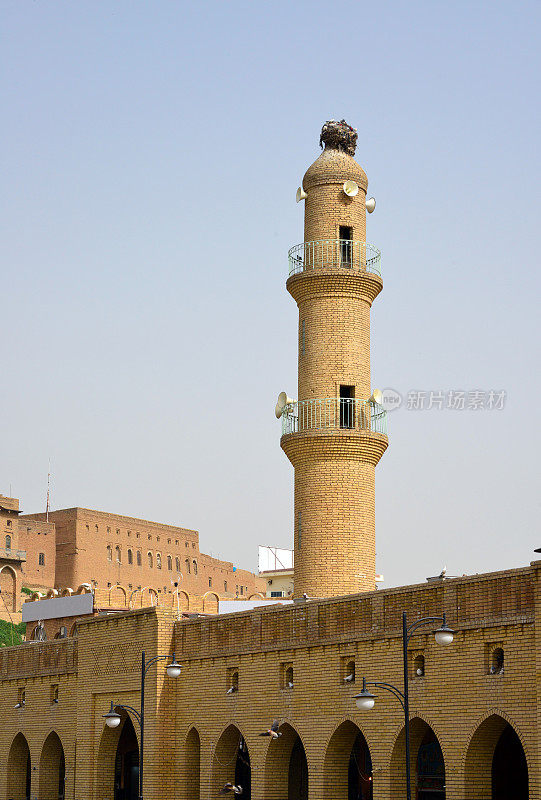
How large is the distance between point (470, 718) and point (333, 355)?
14.2 metres

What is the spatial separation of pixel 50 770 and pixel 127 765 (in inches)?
134

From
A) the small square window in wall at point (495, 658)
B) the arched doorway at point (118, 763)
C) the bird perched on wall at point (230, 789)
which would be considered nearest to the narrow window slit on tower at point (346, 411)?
the arched doorway at point (118, 763)

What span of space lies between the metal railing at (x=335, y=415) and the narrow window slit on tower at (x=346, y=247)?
3.82 metres

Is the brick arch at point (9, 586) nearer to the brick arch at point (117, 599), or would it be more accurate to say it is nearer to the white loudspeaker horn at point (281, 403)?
the brick arch at point (117, 599)

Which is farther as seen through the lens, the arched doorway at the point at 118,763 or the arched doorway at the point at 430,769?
the arched doorway at the point at 118,763

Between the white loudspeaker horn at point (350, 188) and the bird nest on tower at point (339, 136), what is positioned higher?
the bird nest on tower at point (339, 136)

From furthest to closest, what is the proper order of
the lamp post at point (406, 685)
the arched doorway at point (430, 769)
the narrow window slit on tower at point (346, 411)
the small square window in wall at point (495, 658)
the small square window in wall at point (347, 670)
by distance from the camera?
1. the narrow window slit on tower at point (346, 411)
2. the small square window in wall at point (347, 670)
3. the arched doorway at point (430, 769)
4. the small square window in wall at point (495, 658)
5. the lamp post at point (406, 685)

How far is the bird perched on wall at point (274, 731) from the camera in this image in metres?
25.8

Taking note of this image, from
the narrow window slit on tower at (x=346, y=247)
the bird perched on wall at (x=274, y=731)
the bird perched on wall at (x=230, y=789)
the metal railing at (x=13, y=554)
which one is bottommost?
the bird perched on wall at (x=230, y=789)

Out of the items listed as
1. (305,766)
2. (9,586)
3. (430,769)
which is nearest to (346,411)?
(305,766)

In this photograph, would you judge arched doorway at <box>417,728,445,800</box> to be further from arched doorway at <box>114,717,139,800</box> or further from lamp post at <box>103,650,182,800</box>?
arched doorway at <box>114,717,139,800</box>

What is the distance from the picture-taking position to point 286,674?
26.6 metres

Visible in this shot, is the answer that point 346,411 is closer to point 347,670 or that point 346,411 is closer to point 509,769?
point 347,670

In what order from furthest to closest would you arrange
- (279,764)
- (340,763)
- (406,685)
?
(279,764) → (340,763) → (406,685)
